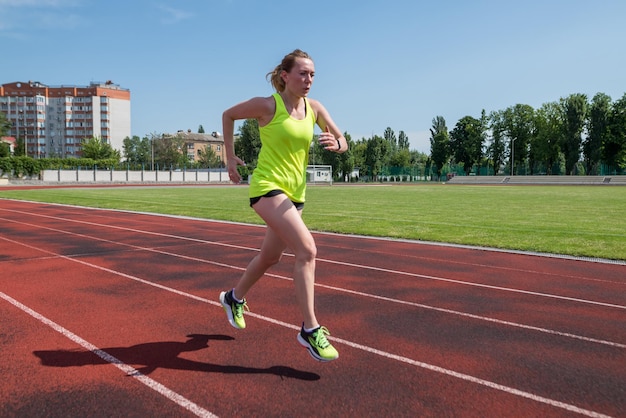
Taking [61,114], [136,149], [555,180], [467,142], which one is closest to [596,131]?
[555,180]

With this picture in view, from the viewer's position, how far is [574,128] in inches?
2923

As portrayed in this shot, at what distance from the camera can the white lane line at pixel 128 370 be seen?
112 inches

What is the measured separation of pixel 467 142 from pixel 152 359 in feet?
307

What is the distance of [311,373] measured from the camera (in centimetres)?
335

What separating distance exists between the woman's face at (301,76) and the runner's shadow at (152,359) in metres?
2.09

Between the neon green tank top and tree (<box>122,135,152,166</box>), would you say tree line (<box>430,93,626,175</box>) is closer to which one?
tree (<box>122,135,152,166</box>)

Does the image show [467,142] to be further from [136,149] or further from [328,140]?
[328,140]

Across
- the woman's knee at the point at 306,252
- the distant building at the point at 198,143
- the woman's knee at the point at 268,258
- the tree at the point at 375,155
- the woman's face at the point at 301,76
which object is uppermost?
the distant building at the point at 198,143

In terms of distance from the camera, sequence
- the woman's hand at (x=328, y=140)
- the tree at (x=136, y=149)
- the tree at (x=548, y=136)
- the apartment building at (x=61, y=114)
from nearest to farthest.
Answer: the woman's hand at (x=328, y=140) → the tree at (x=548, y=136) → the tree at (x=136, y=149) → the apartment building at (x=61, y=114)

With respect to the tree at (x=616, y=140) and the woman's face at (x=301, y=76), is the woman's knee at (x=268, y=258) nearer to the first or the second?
the woman's face at (x=301, y=76)

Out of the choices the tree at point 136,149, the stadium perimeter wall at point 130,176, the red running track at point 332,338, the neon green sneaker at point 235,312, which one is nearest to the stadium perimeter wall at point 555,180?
the stadium perimeter wall at point 130,176

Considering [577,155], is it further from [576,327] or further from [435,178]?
[576,327]

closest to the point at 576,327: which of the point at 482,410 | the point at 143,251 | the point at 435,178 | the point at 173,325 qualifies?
the point at 482,410

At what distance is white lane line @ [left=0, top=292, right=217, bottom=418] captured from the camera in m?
2.84
